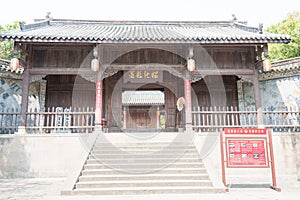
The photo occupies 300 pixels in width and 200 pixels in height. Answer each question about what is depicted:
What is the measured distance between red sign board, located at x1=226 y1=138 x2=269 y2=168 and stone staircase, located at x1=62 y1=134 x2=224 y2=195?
0.78 meters

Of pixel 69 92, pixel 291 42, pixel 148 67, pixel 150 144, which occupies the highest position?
pixel 291 42

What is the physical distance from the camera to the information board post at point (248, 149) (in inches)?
222

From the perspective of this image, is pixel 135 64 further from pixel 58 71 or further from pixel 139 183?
pixel 139 183

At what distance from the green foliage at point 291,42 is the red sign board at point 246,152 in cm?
1351

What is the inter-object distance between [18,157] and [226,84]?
29.5ft

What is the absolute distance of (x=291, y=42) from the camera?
16625 millimetres

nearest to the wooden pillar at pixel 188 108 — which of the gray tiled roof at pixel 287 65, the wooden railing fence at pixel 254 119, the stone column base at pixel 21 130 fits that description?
the wooden railing fence at pixel 254 119

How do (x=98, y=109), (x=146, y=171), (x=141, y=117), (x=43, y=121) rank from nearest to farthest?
(x=146, y=171) → (x=98, y=109) → (x=43, y=121) → (x=141, y=117)

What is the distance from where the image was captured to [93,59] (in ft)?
28.0

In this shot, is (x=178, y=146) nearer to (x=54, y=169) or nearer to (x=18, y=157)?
(x=54, y=169)

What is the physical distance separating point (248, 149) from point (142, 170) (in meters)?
2.62

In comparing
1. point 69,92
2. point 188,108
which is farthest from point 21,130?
point 188,108

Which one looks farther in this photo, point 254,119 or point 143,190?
point 254,119

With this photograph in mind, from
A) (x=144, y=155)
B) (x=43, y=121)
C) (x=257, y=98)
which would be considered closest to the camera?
(x=144, y=155)
